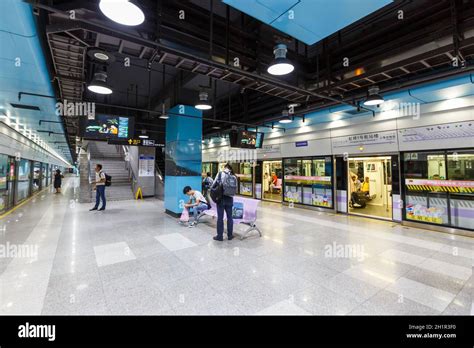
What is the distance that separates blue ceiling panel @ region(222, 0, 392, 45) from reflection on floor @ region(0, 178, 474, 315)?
358 centimetres

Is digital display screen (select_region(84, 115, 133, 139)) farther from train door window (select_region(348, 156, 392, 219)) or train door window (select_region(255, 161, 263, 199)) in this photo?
train door window (select_region(348, 156, 392, 219))

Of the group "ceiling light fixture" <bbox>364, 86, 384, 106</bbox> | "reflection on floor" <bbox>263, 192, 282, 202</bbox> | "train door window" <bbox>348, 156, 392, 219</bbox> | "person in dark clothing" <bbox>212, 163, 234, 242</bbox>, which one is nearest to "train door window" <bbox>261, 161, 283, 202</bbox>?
"reflection on floor" <bbox>263, 192, 282, 202</bbox>

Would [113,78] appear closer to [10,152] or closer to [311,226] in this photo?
[10,152]

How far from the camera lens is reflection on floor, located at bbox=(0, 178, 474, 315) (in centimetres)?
239

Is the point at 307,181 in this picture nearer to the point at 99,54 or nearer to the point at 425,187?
the point at 425,187

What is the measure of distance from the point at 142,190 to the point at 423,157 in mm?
11999

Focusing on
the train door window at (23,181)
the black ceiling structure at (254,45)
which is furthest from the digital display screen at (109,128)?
the train door window at (23,181)

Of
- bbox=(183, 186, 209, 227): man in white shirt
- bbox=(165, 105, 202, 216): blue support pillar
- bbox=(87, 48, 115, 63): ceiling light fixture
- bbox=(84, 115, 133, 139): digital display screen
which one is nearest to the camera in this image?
bbox=(87, 48, 115, 63): ceiling light fixture

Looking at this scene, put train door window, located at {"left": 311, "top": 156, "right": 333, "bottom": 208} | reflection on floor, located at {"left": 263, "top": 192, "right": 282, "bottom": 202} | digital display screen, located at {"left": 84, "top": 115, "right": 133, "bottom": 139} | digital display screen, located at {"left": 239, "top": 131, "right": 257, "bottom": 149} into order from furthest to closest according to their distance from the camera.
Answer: reflection on floor, located at {"left": 263, "top": 192, "right": 282, "bottom": 202}, train door window, located at {"left": 311, "top": 156, "right": 333, "bottom": 208}, digital display screen, located at {"left": 239, "top": 131, "right": 257, "bottom": 149}, digital display screen, located at {"left": 84, "top": 115, "right": 133, "bottom": 139}

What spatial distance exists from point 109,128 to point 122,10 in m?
4.46

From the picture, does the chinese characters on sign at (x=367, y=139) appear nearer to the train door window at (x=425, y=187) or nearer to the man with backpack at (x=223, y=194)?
the train door window at (x=425, y=187)

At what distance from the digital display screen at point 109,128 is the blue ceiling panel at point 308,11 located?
15.2ft

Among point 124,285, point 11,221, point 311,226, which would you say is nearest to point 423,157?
point 311,226

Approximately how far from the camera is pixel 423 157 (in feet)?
19.6
